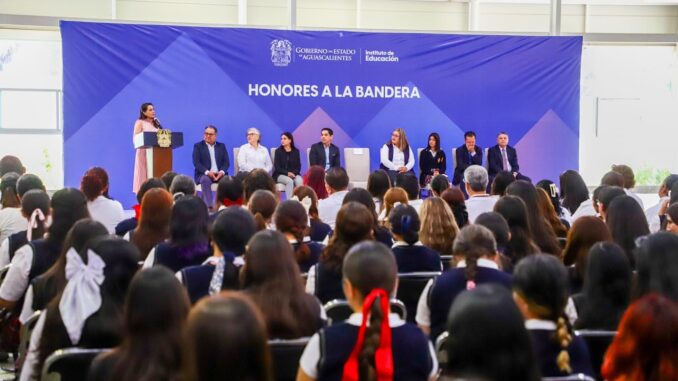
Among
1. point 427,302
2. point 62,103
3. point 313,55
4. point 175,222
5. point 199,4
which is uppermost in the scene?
point 199,4

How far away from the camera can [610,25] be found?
14281mm

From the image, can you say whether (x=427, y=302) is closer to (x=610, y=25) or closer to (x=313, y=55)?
(x=313, y=55)

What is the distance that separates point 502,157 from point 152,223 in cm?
822

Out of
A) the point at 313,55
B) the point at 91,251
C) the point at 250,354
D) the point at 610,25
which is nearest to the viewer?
the point at 250,354

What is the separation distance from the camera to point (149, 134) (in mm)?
9875

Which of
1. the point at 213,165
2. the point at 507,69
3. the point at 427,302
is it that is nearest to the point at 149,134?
the point at 213,165

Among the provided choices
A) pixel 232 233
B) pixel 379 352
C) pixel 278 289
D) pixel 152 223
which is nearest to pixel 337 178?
pixel 152 223

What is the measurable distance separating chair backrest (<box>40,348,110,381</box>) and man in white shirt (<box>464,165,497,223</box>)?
400 centimetres

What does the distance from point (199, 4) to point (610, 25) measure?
22.8 ft

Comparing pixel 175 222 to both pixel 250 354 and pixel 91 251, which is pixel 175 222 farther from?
pixel 250 354

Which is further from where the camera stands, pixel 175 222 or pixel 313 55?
pixel 313 55

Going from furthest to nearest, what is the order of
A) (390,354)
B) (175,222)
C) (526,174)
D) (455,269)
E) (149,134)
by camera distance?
(526,174) < (149,134) < (175,222) < (455,269) < (390,354)

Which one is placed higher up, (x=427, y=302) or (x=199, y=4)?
(x=199, y=4)

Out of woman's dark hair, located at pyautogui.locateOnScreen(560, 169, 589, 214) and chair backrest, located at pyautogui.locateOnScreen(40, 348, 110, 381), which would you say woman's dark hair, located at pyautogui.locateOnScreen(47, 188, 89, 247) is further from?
woman's dark hair, located at pyautogui.locateOnScreen(560, 169, 589, 214)
